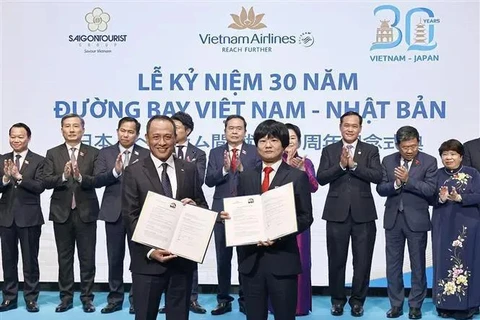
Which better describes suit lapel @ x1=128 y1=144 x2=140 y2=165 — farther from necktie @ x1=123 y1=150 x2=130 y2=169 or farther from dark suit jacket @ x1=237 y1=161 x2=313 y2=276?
dark suit jacket @ x1=237 y1=161 x2=313 y2=276

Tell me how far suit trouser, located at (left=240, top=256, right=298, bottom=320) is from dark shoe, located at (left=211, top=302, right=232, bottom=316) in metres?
1.78

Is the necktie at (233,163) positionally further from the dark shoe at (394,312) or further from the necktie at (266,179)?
the dark shoe at (394,312)

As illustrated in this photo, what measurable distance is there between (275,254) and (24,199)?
2670 millimetres

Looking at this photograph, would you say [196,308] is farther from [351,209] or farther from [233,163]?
[351,209]

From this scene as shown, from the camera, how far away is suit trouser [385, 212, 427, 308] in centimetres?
482

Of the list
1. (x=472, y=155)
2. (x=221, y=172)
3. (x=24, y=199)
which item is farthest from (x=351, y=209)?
(x=24, y=199)

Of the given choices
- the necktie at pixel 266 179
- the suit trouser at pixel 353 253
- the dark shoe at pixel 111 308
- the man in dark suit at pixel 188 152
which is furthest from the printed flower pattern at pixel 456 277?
the dark shoe at pixel 111 308

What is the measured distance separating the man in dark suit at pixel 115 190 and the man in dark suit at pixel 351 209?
150 centimetres

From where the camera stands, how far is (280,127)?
3244 millimetres

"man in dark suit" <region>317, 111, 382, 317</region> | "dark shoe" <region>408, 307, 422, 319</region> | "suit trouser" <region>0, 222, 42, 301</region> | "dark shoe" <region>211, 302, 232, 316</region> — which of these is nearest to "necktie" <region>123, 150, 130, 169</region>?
"suit trouser" <region>0, 222, 42, 301</region>

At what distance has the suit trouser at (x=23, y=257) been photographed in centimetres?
507

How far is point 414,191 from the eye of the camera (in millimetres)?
4730

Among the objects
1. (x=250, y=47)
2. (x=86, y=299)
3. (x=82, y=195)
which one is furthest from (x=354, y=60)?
(x=86, y=299)

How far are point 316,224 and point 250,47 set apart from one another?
1.82m
